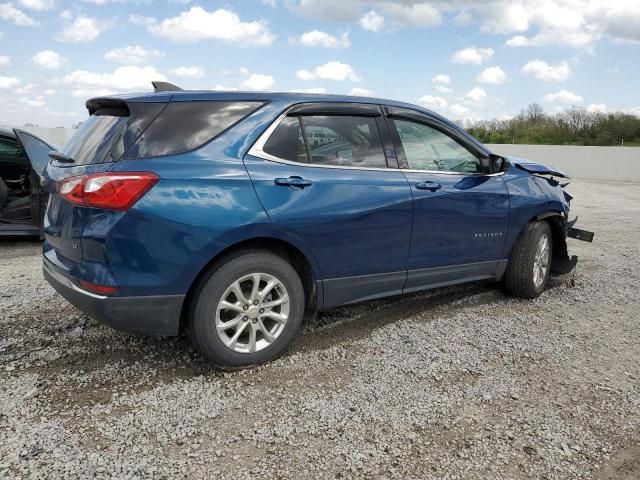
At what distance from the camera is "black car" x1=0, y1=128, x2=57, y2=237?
6414 mm

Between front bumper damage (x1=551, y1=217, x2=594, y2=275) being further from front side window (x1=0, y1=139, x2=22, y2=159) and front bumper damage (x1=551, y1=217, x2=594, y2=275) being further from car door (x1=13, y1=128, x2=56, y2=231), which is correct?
front side window (x1=0, y1=139, x2=22, y2=159)

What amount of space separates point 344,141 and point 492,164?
4.91 ft

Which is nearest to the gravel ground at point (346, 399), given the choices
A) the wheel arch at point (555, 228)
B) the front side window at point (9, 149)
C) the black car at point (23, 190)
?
the wheel arch at point (555, 228)

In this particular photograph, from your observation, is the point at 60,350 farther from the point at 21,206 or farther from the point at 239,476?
the point at 21,206

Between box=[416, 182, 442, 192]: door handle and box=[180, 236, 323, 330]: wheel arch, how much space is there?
1.02 meters

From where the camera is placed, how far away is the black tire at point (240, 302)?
10.1 ft

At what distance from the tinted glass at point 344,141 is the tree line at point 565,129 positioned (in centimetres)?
3018

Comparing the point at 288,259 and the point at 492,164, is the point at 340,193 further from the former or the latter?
the point at 492,164

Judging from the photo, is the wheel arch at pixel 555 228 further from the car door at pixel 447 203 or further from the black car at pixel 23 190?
the black car at pixel 23 190

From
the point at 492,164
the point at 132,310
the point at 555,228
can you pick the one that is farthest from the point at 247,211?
the point at 555,228

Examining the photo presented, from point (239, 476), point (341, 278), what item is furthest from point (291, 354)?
point (239, 476)

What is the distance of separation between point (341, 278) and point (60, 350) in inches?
76.8

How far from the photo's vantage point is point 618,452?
259 cm

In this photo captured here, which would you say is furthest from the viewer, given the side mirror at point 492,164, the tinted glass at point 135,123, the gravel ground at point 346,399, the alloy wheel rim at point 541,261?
the alloy wheel rim at point 541,261
